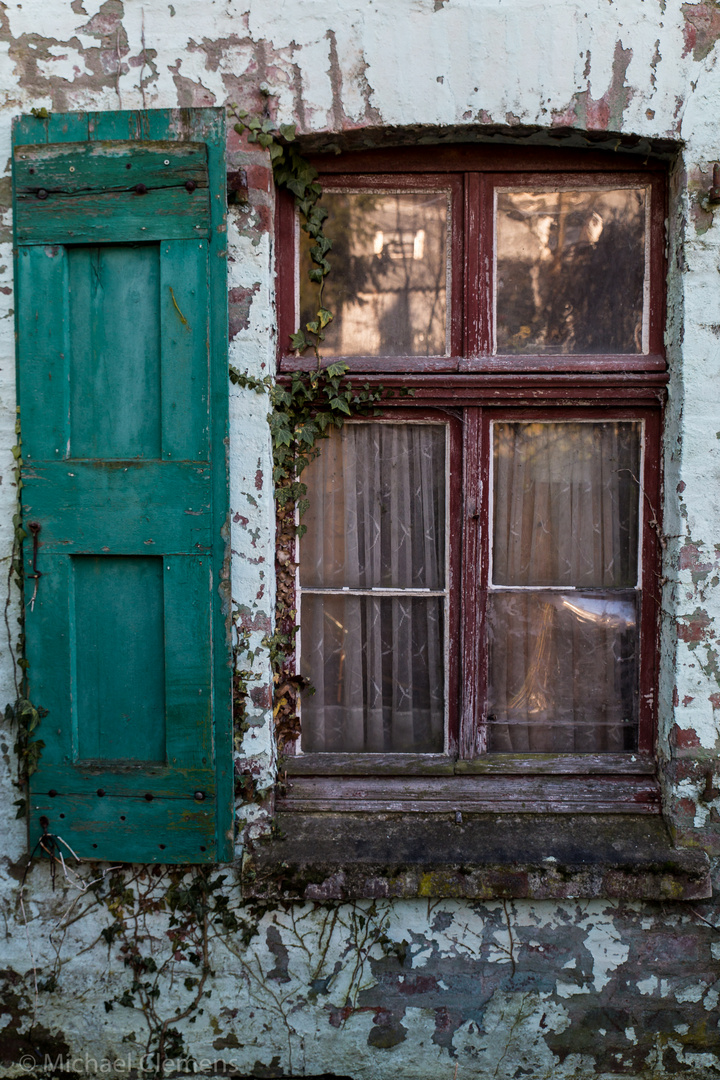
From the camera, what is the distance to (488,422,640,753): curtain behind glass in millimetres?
2391

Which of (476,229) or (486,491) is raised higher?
(476,229)

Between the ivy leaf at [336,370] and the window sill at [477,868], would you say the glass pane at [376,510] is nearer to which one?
the ivy leaf at [336,370]

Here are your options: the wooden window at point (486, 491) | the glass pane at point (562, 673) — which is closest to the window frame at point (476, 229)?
the wooden window at point (486, 491)

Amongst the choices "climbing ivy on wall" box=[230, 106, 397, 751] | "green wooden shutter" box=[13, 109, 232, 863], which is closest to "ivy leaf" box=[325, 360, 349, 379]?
"climbing ivy on wall" box=[230, 106, 397, 751]

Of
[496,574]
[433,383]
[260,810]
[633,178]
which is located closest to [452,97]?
[633,178]

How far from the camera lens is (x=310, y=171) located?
2266 mm

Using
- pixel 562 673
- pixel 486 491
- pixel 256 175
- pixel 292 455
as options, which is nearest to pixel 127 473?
pixel 292 455

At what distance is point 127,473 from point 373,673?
1.10m

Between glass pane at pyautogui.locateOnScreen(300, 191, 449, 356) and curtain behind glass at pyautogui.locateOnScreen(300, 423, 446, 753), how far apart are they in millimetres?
317

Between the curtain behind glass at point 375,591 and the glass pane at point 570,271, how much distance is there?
1.72 ft

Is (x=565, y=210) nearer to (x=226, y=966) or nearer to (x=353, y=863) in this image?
(x=353, y=863)

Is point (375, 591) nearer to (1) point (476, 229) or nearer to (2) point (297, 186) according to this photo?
(1) point (476, 229)

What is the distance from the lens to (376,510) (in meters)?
2.42

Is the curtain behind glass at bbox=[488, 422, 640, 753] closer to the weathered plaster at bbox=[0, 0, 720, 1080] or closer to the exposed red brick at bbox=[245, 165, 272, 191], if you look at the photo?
the weathered plaster at bbox=[0, 0, 720, 1080]
